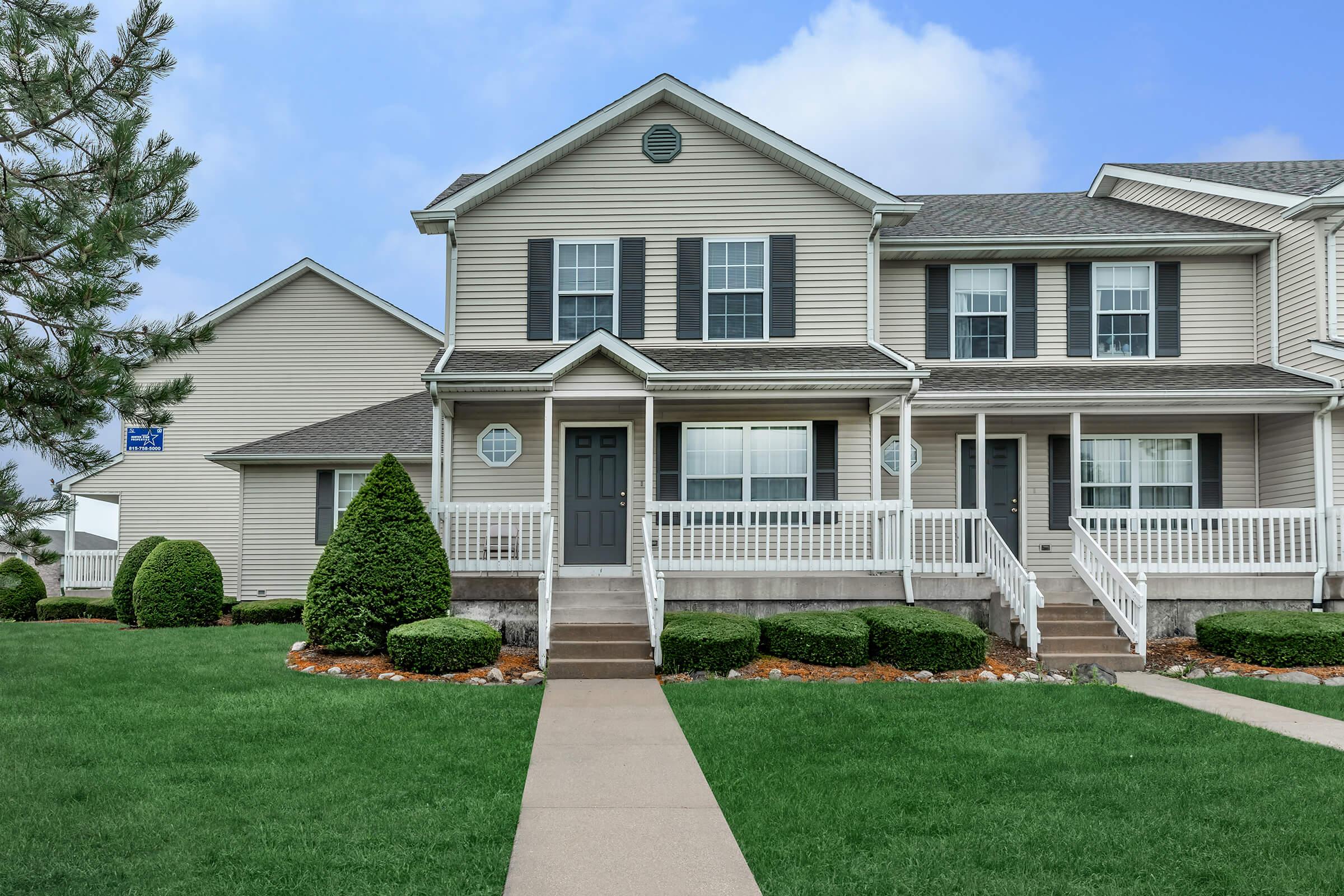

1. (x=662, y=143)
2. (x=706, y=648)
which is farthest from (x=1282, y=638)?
(x=662, y=143)

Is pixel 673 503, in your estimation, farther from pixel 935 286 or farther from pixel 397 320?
pixel 397 320

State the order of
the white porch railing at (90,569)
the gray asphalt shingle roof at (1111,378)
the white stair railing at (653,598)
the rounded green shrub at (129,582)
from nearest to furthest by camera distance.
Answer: the white stair railing at (653,598), the gray asphalt shingle roof at (1111,378), the rounded green shrub at (129,582), the white porch railing at (90,569)

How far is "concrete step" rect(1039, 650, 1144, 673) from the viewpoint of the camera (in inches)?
483

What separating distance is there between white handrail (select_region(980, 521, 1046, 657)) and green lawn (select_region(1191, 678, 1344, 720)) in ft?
5.96

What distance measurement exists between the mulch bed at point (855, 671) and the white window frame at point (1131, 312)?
6180 mm

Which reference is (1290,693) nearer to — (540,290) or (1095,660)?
(1095,660)

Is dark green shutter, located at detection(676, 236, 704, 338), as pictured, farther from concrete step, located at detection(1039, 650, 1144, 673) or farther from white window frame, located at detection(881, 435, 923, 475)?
concrete step, located at detection(1039, 650, 1144, 673)

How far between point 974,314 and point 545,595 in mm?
8474

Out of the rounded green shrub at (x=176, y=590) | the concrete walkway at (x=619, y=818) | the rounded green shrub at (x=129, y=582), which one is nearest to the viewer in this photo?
the concrete walkway at (x=619, y=818)

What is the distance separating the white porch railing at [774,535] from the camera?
1366cm

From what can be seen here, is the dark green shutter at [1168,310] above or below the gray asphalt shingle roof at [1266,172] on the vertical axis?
below

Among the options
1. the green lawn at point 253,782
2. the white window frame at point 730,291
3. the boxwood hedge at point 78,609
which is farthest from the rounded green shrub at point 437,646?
the boxwood hedge at point 78,609

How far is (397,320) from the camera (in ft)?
75.3

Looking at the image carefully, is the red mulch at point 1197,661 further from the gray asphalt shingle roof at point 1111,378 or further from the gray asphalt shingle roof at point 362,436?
the gray asphalt shingle roof at point 362,436
